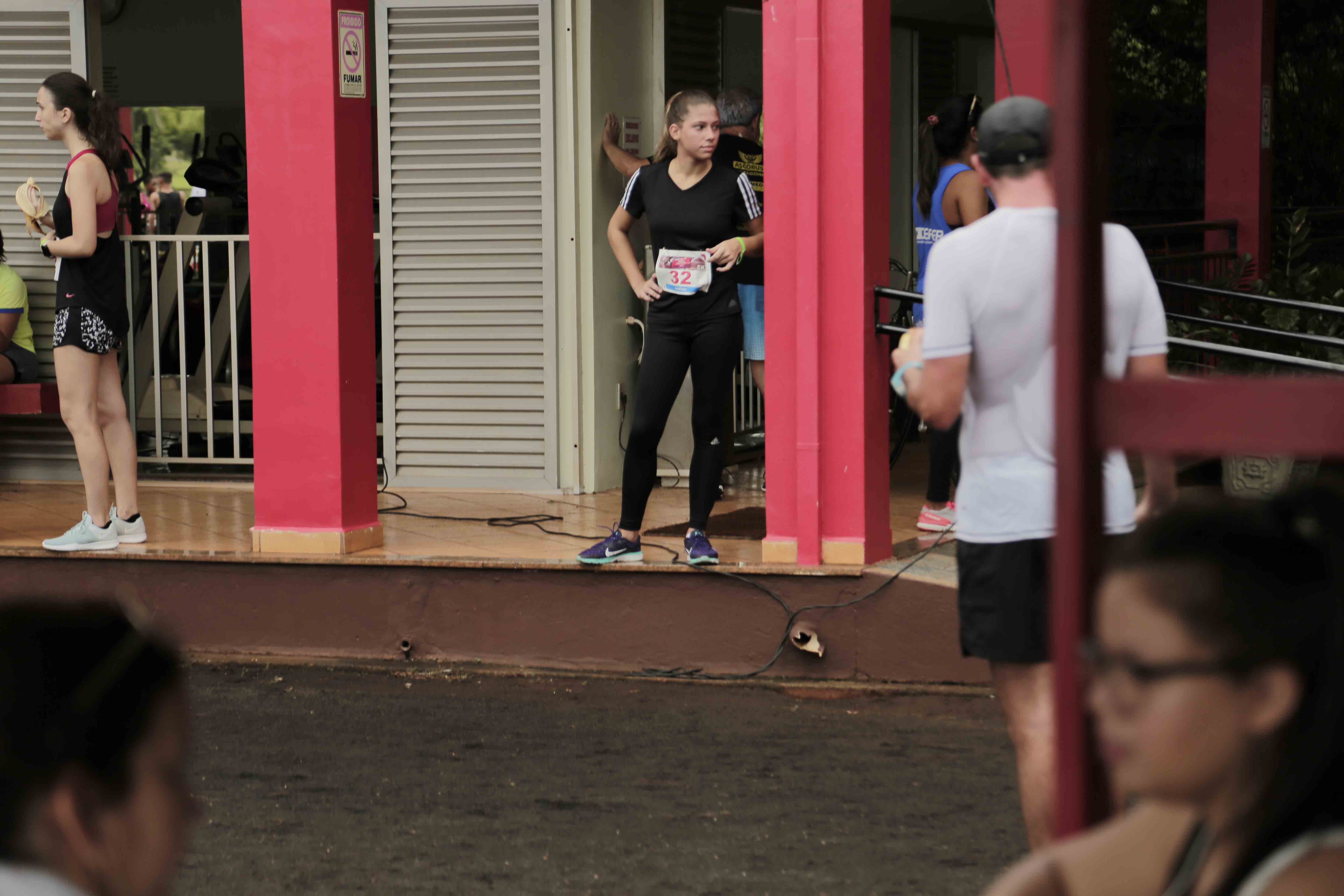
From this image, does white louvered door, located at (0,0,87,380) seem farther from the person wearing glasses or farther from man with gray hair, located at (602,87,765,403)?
the person wearing glasses

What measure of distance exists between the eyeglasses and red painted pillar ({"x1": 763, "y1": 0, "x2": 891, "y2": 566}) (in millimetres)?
4414

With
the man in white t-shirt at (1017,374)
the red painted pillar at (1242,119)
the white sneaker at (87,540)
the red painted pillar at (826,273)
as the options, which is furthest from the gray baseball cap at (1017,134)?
the red painted pillar at (1242,119)

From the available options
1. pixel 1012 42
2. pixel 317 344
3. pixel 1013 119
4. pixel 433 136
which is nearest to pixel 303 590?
pixel 317 344

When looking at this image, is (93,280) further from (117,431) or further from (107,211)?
(117,431)

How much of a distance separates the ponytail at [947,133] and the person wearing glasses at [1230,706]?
5.41 meters

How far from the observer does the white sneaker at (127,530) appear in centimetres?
695

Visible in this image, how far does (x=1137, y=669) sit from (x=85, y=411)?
586 centimetres

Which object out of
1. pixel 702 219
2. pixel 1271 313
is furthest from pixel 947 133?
pixel 1271 313

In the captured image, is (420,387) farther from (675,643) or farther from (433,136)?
(675,643)

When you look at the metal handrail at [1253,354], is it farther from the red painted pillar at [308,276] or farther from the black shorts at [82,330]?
the black shorts at [82,330]

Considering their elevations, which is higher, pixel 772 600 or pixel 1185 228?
pixel 1185 228

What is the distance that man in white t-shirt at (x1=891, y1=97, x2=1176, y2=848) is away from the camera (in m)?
3.37

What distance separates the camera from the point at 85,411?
6.81m

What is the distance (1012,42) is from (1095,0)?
494 centimetres
